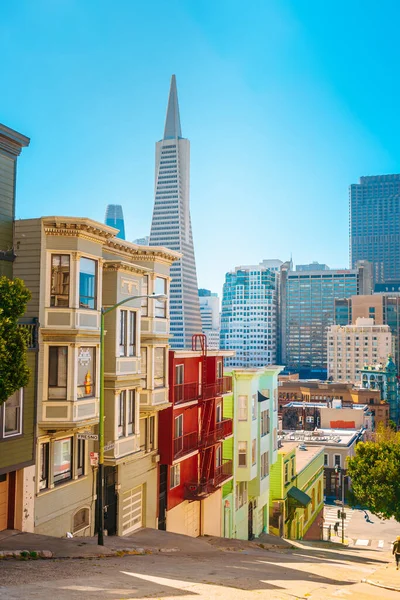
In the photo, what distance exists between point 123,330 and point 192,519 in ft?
46.4

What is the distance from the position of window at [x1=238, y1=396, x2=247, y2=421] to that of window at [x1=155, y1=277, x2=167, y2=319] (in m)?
11.5

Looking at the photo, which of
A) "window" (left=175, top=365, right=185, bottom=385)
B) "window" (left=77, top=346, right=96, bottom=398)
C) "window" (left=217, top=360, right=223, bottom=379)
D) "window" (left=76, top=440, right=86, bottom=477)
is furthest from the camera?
"window" (left=217, top=360, right=223, bottom=379)

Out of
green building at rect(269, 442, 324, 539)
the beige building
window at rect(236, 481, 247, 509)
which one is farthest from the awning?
the beige building

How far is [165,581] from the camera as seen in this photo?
55.4 feet

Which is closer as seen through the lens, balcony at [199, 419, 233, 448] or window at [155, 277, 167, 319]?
window at [155, 277, 167, 319]

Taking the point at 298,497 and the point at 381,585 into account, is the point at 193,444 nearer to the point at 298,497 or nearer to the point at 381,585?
the point at 381,585

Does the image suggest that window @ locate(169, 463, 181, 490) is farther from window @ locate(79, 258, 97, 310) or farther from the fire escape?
window @ locate(79, 258, 97, 310)

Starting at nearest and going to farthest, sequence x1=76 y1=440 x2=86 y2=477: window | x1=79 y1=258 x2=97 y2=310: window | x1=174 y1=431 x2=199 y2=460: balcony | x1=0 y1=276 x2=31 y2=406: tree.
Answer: x1=0 y1=276 x2=31 y2=406: tree → x1=79 y1=258 x2=97 y2=310: window → x1=76 y1=440 x2=86 y2=477: window → x1=174 y1=431 x2=199 y2=460: balcony

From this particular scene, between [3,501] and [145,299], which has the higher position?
[145,299]

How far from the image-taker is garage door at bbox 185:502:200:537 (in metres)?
34.8

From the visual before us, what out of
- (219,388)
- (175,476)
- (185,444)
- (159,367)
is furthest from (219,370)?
(159,367)

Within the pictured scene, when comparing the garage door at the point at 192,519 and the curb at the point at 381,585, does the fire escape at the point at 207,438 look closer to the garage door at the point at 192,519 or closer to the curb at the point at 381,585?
the garage door at the point at 192,519

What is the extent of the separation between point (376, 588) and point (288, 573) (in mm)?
3660

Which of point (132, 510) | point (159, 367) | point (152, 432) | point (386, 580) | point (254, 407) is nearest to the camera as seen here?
point (386, 580)
